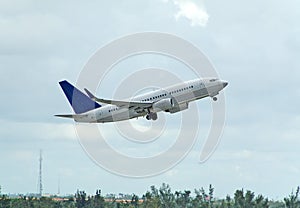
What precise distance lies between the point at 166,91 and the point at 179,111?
3.99m

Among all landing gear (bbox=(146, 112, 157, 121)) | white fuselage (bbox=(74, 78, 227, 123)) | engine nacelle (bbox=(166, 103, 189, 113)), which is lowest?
landing gear (bbox=(146, 112, 157, 121))

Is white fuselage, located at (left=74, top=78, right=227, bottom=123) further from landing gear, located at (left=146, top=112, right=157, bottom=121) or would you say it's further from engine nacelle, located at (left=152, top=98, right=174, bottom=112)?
landing gear, located at (left=146, top=112, right=157, bottom=121)

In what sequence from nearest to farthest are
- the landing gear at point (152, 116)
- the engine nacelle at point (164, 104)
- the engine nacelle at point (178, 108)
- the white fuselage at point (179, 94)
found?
the engine nacelle at point (164, 104) → the white fuselage at point (179, 94) → the engine nacelle at point (178, 108) → the landing gear at point (152, 116)

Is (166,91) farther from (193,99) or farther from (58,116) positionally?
(58,116)

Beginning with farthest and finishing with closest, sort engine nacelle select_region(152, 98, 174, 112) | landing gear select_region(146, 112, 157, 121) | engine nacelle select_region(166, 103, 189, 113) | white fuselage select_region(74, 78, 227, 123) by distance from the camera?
landing gear select_region(146, 112, 157, 121), engine nacelle select_region(166, 103, 189, 113), white fuselage select_region(74, 78, 227, 123), engine nacelle select_region(152, 98, 174, 112)

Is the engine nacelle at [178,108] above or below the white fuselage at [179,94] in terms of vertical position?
below

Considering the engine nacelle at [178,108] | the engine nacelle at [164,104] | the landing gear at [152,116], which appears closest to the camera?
the engine nacelle at [164,104]

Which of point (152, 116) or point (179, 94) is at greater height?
point (179, 94)

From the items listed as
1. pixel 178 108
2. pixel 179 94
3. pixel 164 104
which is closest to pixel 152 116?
pixel 164 104

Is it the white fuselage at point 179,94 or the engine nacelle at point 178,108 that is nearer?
the white fuselage at point 179,94

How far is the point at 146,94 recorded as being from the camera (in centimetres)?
18775

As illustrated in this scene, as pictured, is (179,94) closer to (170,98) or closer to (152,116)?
(170,98)

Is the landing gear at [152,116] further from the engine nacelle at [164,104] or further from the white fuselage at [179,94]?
the engine nacelle at [164,104]

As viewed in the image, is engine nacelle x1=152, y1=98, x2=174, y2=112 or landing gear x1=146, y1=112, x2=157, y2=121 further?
landing gear x1=146, y1=112, x2=157, y2=121
